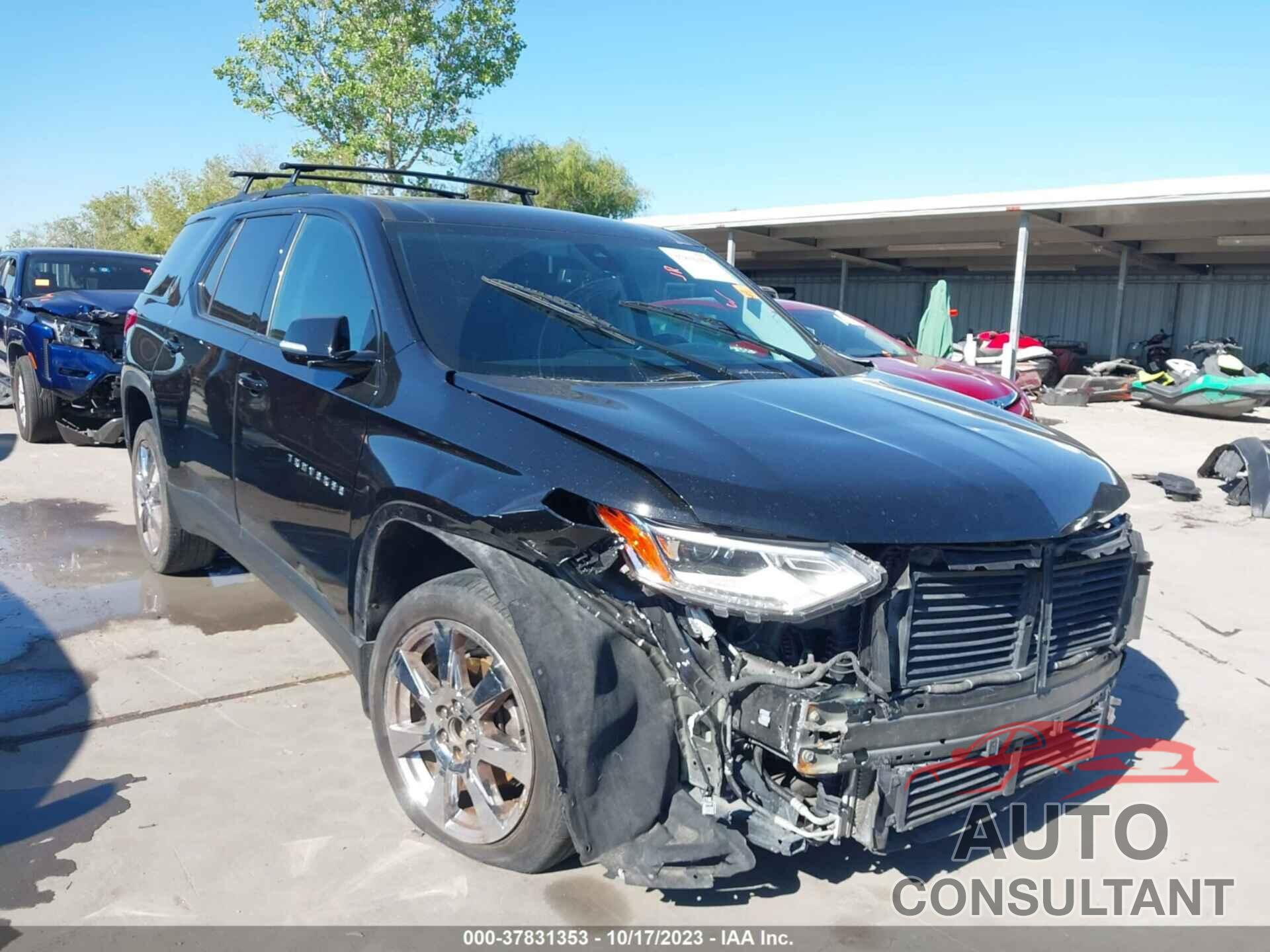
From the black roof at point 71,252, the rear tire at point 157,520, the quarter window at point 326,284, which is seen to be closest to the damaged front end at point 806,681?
the quarter window at point 326,284

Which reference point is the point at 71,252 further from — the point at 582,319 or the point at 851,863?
the point at 851,863

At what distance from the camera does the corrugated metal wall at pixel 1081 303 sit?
2581 centimetres

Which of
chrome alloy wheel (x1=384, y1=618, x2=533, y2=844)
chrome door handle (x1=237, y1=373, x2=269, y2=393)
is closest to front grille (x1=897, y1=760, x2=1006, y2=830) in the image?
chrome alloy wheel (x1=384, y1=618, x2=533, y2=844)

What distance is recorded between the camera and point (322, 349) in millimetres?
3135

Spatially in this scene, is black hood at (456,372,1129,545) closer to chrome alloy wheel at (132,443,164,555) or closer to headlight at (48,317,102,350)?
chrome alloy wheel at (132,443,164,555)

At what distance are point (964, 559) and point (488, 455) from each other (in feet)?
4.04

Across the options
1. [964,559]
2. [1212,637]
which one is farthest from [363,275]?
[1212,637]

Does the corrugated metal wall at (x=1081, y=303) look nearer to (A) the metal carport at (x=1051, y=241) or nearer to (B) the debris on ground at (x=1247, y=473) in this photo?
(A) the metal carport at (x=1051, y=241)

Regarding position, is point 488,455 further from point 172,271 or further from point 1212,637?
point 1212,637

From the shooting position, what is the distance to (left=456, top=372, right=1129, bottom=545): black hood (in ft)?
7.84

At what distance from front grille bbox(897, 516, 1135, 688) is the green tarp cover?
13746 mm

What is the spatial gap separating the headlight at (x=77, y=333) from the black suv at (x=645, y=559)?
19.5 ft

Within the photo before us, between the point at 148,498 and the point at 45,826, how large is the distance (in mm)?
2744

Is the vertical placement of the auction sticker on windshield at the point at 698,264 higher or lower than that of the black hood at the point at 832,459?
higher
